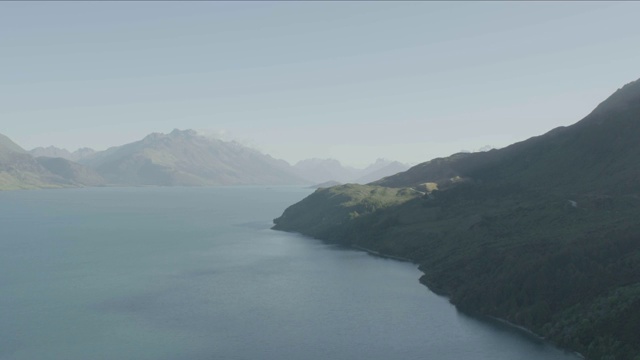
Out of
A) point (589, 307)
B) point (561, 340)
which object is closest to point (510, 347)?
point (561, 340)

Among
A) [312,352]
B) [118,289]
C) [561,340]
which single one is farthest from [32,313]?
[561,340]

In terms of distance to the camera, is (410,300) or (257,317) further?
(410,300)

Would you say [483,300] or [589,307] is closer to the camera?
[589,307]

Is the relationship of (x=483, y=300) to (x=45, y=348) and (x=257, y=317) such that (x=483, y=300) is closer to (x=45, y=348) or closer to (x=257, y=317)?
(x=257, y=317)

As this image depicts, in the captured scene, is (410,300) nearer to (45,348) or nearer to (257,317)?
(257,317)

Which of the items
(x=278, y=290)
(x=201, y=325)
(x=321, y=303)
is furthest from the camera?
(x=278, y=290)

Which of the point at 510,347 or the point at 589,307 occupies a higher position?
the point at 589,307

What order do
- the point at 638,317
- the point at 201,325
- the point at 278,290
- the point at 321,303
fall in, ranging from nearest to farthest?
the point at 638,317
the point at 201,325
the point at 321,303
the point at 278,290

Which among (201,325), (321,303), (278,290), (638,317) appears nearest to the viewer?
(638,317)

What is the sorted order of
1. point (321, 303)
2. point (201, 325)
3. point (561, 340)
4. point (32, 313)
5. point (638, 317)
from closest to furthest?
1. point (638, 317)
2. point (561, 340)
3. point (201, 325)
4. point (32, 313)
5. point (321, 303)

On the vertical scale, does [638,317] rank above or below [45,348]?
above
